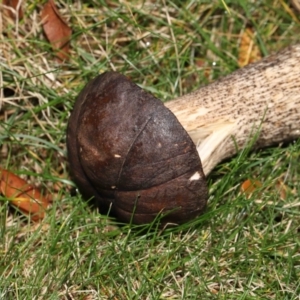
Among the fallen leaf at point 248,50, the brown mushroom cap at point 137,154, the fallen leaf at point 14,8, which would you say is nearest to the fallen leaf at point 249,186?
the brown mushroom cap at point 137,154

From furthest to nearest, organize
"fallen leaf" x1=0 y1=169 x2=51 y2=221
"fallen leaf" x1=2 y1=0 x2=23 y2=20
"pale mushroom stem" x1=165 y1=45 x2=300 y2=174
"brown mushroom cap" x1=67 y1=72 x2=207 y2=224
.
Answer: "fallen leaf" x1=2 y1=0 x2=23 y2=20 → "fallen leaf" x1=0 y1=169 x2=51 y2=221 → "pale mushroom stem" x1=165 y1=45 x2=300 y2=174 → "brown mushroom cap" x1=67 y1=72 x2=207 y2=224

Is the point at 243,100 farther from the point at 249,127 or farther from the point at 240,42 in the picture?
the point at 240,42

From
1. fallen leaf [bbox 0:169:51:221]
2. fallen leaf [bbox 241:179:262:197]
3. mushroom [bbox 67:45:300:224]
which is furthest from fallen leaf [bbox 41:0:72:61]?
fallen leaf [bbox 241:179:262:197]

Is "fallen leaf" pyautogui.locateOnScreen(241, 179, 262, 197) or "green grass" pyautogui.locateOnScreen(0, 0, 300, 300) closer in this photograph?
"green grass" pyautogui.locateOnScreen(0, 0, 300, 300)

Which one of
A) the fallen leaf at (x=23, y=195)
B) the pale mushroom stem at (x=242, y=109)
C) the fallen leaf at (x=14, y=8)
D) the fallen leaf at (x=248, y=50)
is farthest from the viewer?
the fallen leaf at (x=248, y=50)

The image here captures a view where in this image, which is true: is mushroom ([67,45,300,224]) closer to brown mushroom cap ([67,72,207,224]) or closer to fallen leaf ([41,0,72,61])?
brown mushroom cap ([67,72,207,224])

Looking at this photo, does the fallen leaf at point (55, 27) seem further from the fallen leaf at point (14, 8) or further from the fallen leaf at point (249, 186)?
the fallen leaf at point (249, 186)

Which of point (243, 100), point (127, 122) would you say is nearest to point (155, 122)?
point (127, 122)
